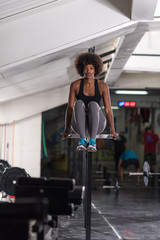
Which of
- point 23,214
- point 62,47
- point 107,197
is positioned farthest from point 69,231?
point 107,197

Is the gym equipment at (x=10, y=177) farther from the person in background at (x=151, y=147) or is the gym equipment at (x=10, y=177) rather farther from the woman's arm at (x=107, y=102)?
the person in background at (x=151, y=147)

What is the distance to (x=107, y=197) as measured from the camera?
29.0 feet

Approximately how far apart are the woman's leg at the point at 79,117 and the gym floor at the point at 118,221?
1.45 meters

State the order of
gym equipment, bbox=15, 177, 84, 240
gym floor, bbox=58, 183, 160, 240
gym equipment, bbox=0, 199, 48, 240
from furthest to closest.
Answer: gym floor, bbox=58, 183, 160, 240, gym equipment, bbox=15, 177, 84, 240, gym equipment, bbox=0, 199, 48, 240

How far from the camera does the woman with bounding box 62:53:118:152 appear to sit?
361 centimetres

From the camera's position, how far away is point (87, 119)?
12.1ft

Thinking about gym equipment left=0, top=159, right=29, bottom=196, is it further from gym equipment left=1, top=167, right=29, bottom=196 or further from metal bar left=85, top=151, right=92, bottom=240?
metal bar left=85, top=151, right=92, bottom=240

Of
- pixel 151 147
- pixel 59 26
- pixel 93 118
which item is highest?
pixel 59 26

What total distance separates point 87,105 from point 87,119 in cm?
13

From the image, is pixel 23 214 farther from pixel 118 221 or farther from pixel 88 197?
pixel 118 221

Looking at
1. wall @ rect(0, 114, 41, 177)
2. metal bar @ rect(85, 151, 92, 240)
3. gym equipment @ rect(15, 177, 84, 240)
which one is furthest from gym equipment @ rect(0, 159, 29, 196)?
wall @ rect(0, 114, 41, 177)

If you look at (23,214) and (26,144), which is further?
(26,144)

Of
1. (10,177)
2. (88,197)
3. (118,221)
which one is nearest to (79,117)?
(88,197)

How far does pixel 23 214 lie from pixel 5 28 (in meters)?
3.75
